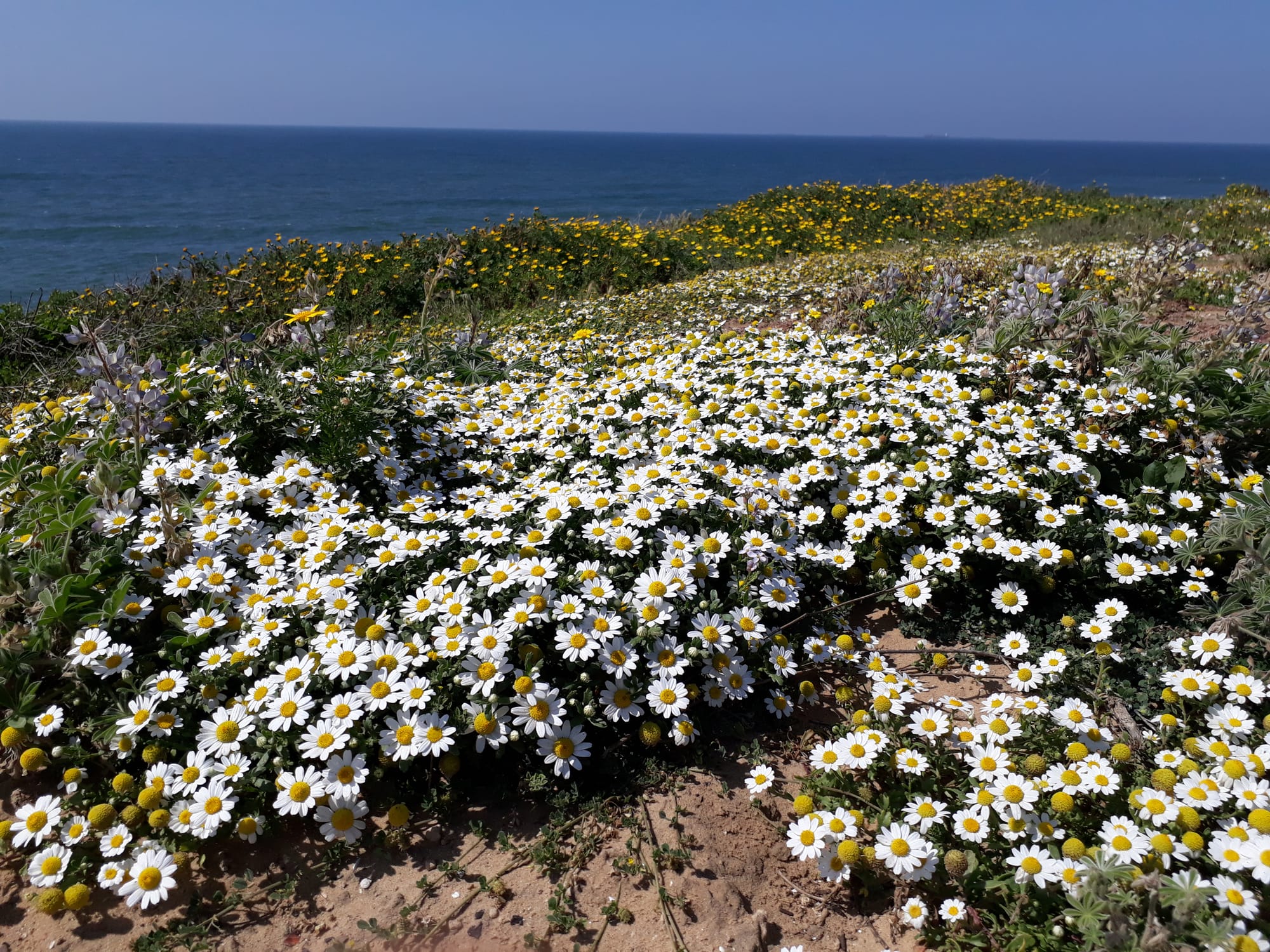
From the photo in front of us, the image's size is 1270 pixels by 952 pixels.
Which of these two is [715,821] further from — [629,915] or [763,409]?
[763,409]

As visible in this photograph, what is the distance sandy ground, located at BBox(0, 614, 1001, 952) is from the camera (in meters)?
2.08

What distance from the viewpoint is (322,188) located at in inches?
2040

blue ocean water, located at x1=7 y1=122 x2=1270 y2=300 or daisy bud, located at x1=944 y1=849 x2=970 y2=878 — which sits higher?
blue ocean water, located at x1=7 y1=122 x2=1270 y2=300

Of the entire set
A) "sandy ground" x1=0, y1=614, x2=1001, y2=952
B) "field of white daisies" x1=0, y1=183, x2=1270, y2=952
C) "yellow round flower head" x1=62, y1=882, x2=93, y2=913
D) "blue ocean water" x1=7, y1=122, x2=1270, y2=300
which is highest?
"blue ocean water" x1=7, y1=122, x2=1270, y2=300

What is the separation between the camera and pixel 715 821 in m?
2.44

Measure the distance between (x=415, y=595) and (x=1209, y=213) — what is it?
17711mm

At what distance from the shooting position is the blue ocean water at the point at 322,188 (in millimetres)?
26109

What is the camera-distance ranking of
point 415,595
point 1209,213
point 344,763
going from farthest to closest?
point 1209,213 → point 415,595 → point 344,763

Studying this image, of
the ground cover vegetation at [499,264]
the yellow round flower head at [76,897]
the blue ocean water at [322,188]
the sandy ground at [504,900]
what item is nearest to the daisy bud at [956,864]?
the sandy ground at [504,900]

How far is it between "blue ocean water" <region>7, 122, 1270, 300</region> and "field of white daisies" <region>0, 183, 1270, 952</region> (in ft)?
44.4

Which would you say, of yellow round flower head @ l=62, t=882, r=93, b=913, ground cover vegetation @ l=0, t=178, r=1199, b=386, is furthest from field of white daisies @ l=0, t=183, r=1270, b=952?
ground cover vegetation @ l=0, t=178, r=1199, b=386

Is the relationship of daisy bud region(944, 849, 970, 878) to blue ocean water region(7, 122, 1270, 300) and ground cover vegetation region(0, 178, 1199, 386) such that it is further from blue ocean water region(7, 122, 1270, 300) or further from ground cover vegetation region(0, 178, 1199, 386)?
blue ocean water region(7, 122, 1270, 300)

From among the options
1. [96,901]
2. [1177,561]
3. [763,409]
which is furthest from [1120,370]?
[96,901]

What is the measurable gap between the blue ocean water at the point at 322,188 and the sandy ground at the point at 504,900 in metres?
14.9
